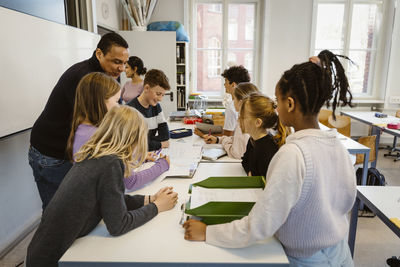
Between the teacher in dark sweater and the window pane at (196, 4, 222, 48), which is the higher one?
the window pane at (196, 4, 222, 48)

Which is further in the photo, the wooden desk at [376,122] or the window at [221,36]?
the window at [221,36]

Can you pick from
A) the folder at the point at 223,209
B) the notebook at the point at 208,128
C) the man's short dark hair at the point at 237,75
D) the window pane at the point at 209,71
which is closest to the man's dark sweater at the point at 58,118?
the folder at the point at 223,209

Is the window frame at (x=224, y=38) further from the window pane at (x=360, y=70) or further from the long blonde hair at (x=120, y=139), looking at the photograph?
the long blonde hair at (x=120, y=139)

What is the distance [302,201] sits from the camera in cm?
92

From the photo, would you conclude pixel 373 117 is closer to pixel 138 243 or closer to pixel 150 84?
pixel 150 84

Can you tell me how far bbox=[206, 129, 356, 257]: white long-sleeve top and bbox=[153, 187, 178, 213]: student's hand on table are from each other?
26cm

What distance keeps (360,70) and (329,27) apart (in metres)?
1.02

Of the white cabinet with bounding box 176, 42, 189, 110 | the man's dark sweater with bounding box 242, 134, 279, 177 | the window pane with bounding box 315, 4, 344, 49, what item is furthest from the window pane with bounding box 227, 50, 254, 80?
the man's dark sweater with bounding box 242, 134, 279, 177

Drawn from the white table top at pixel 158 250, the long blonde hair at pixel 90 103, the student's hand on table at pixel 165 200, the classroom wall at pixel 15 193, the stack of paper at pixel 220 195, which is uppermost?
the long blonde hair at pixel 90 103

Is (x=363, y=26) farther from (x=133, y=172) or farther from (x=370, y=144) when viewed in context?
(x=133, y=172)

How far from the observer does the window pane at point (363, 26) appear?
17.5ft

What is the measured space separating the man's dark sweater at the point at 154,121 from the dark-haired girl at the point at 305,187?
137 cm

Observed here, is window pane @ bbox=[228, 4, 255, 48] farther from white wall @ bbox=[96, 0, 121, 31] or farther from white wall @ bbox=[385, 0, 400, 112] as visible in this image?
white wall @ bbox=[385, 0, 400, 112]

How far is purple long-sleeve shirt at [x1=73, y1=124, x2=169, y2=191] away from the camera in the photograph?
4.23ft
